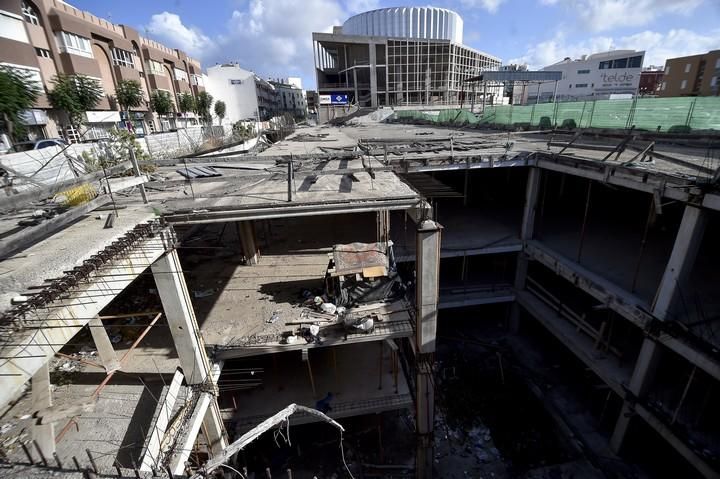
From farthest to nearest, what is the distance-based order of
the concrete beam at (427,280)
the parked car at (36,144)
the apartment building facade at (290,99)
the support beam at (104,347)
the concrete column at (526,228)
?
the apartment building facade at (290,99)
the parked car at (36,144)
the concrete column at (526,228)
the support beam at (104,347)
the concrete beam at (427,280)

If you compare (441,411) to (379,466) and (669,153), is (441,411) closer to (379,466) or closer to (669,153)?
(379,466)

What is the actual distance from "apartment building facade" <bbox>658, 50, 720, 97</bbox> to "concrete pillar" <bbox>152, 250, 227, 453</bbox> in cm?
6654

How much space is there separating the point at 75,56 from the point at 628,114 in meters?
40.1

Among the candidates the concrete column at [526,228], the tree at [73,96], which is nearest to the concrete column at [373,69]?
the tree at [73,96]

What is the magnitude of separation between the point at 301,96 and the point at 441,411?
123m

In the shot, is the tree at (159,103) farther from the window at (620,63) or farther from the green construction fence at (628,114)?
the window at (620,63)

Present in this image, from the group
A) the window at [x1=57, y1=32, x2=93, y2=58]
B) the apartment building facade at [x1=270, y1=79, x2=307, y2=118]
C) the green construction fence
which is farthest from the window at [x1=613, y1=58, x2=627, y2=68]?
the window at [x1=57, y1=32, x2=93, y2=58]

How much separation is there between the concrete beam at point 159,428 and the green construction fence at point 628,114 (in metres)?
19.9

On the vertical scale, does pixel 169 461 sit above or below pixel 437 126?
below

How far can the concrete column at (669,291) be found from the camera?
8086mm

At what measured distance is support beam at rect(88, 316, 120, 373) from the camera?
832 centimetres

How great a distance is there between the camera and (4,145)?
57.6 feet

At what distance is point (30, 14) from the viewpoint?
2514 cm

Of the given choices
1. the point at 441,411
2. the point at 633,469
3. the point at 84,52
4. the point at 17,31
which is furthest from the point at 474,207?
the point at 84,52
